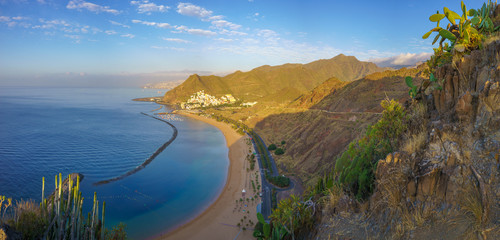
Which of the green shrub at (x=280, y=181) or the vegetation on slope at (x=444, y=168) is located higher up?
the vegetation on slope at (x=444, y=168)

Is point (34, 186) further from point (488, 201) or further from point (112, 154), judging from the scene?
point (488, 201)

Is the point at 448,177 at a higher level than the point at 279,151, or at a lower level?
higher

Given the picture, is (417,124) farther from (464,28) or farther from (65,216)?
(65,216)

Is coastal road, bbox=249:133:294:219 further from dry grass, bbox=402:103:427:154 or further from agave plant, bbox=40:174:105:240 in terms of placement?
dry grass, bbox=402:103:427:154

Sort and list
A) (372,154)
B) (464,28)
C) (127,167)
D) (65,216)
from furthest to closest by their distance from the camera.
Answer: (127,167) < (65,216) < (372,154) < (464,28)

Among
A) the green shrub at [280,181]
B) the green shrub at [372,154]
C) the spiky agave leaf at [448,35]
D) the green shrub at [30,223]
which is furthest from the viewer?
the green shrub at [280,181]

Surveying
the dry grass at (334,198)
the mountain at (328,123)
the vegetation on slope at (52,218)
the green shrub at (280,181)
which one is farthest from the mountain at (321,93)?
the vegetation on slope at (52,218)

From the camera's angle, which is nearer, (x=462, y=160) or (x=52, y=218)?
(x=462, y=160)

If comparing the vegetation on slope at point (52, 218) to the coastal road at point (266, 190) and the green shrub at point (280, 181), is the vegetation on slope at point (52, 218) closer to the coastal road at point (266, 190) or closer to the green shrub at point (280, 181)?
the coastal road at point (266, 190)

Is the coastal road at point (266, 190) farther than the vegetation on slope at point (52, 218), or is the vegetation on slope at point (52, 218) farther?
the coastal road at point (266, 190)

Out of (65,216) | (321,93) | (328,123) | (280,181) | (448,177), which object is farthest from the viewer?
(321,93)

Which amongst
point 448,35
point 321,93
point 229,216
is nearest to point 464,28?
point 448,35

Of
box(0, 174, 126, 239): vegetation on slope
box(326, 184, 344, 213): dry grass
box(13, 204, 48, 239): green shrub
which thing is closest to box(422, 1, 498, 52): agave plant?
box(326, 184, 344, 213): dry grass
